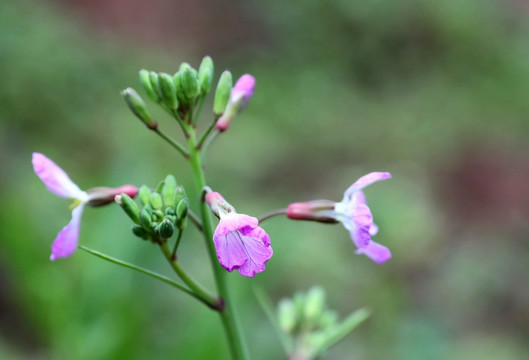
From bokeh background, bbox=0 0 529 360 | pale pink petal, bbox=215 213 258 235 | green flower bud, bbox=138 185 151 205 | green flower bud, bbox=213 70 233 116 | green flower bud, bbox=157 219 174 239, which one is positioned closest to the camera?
pale pink petal, bbox=215 213 258 235

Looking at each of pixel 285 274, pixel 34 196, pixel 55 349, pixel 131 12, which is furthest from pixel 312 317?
pixel 131 12

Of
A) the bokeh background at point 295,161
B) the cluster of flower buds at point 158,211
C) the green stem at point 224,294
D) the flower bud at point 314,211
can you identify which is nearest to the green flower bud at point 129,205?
the cluster of flower buds at point 158,211

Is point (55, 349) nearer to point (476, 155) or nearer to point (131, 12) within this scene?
point (476, 155)

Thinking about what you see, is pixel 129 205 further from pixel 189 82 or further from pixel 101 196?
pixel 189 82

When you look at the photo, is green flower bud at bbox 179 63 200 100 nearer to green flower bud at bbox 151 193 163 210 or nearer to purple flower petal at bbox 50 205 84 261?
green flower bud at bbox 151 193 163 210

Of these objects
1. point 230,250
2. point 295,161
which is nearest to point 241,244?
point 230,250

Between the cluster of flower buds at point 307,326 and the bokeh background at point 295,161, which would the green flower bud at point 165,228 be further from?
the bokeh background at point 295,161

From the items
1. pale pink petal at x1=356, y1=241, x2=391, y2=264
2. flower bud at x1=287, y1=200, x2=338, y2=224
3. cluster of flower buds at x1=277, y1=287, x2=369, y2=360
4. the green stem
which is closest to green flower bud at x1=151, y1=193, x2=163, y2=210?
the green stem
